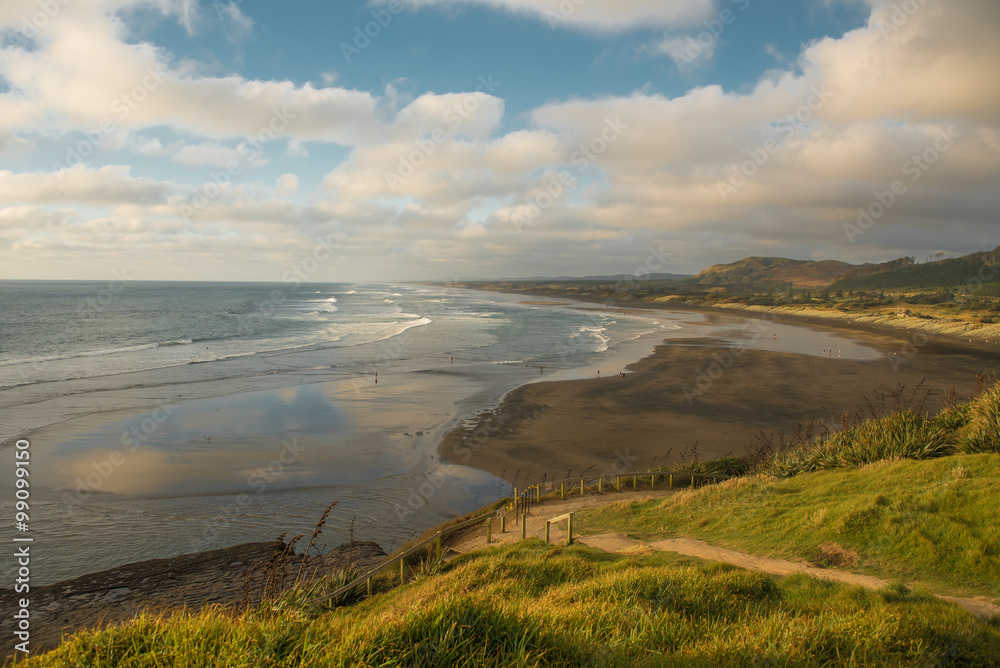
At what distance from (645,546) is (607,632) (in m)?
4.77

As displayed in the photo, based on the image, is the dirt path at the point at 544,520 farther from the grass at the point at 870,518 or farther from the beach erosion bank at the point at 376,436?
the beach erosion bank at the point at 376,436

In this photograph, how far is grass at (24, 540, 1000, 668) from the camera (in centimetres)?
351

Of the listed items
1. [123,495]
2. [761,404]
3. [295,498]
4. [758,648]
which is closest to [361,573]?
[295,498]

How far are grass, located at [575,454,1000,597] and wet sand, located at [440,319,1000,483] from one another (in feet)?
16.8

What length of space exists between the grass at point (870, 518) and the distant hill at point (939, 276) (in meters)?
138

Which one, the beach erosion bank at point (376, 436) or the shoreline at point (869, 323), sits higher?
the shoreline at point (869, 323)

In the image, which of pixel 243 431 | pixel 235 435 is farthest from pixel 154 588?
pixel 243 431

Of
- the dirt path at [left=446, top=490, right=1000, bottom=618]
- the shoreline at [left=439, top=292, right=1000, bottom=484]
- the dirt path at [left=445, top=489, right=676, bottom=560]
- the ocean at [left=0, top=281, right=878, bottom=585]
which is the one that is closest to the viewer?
the dirt path at [left=446, top=490, right=1000, bottom=618]

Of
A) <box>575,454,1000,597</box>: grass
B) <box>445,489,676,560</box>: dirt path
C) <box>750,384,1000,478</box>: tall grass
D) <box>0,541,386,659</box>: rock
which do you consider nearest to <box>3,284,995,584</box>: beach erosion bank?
<box>0,541,386,659</box>: rock

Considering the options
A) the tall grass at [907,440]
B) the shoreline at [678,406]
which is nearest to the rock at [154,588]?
the shoreline at [678,406]

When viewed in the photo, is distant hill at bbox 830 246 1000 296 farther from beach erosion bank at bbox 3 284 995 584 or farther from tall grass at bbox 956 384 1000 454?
tall grass at bbox 956 384 1000 454

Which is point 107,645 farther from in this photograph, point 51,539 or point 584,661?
point 51,539

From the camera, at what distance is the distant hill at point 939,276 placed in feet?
423

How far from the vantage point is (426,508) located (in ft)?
43.7
